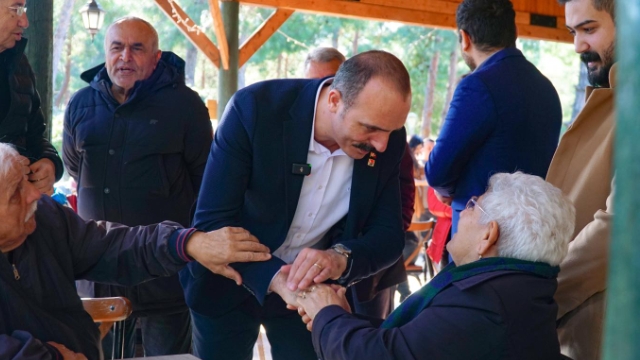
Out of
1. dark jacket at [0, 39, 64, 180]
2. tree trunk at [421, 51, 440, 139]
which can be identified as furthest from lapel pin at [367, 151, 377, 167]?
tree trunk at [421, 51, 440, 139]

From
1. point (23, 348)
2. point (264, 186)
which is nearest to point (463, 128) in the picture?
point (264, 186)

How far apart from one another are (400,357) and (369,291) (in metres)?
0.82

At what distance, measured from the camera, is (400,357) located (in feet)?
5.94

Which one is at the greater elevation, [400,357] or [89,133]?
[89,133]

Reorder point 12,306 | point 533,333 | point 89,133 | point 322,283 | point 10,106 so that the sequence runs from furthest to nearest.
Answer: point 89,133 < point 10,106 < point 322,283 < point 12,306 < point 533,333

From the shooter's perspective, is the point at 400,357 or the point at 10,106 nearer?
the point at 400,357

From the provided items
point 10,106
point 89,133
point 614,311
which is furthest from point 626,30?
point 89,133

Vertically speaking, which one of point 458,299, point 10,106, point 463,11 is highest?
point 463,11

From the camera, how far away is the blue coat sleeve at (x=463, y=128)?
2.84m

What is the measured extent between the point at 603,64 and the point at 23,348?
1.81 meters

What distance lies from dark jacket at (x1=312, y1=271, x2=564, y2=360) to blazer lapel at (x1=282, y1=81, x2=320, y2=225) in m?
0.52

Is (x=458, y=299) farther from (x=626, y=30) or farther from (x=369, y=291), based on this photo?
(x=626, y=30)

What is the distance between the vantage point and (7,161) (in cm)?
193

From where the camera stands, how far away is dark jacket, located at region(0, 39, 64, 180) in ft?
8.57
